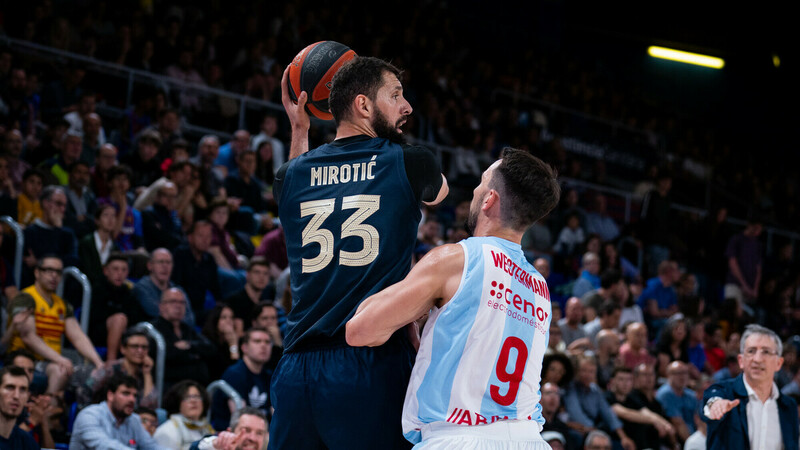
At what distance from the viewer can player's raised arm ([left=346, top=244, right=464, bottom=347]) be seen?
134 inches

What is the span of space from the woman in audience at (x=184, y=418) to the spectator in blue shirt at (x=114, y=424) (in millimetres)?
134

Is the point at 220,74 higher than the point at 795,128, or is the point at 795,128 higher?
the point at 795,128

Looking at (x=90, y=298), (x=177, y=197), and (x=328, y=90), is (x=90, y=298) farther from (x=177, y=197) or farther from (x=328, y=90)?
(x=328, y=90)

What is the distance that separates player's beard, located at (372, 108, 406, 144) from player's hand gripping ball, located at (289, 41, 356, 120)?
382 millimetres

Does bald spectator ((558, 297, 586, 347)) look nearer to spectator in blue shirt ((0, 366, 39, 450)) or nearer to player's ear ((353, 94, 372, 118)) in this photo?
spectator in blue shirt ((0, 366, 39, 450))

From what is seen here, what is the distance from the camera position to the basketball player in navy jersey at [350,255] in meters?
3.59

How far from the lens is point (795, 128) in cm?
2478

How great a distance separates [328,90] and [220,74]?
10.1 meters

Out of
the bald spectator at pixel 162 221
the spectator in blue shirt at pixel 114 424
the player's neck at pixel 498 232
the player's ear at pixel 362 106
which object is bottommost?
the spectator in blue shirt at pixel 114 424

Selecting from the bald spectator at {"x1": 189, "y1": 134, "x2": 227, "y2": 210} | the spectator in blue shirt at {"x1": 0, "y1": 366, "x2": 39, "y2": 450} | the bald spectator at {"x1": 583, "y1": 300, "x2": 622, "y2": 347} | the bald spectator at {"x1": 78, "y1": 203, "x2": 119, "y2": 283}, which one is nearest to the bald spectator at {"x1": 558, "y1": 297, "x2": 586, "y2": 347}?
the bald spectator at {"x1": 583, "y1": 300, "x2": 622, "y2": 347}

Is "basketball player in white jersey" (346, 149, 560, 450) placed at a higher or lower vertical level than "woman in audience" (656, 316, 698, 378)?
lower

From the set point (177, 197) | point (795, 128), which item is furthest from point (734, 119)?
point (177, 197)

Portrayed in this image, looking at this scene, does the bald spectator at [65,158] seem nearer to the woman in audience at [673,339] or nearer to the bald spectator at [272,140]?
the bald spectator at [272,140]

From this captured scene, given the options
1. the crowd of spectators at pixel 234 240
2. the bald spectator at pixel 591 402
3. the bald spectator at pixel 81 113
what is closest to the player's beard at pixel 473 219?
the crowd of spectators at pixel 234 240
